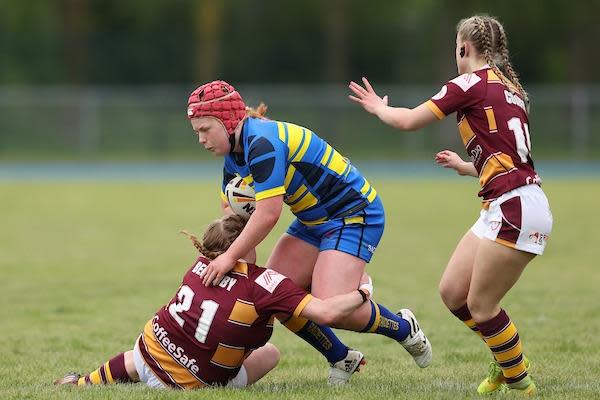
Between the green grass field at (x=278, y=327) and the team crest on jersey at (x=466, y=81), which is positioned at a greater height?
the team crest on jersey at (x=466, y=81)

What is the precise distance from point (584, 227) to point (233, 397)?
10.5 metres

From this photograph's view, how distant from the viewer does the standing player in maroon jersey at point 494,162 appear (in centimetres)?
534

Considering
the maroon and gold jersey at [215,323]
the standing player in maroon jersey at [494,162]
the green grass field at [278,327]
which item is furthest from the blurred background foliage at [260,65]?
the maroon and gold jersey at [215,323]

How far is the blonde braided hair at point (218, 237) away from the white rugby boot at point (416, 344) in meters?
1.14

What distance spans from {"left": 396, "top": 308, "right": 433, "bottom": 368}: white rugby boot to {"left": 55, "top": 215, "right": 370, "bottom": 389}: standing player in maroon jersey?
1.89ft

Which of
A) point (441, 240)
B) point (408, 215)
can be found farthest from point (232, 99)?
point (408, 215)

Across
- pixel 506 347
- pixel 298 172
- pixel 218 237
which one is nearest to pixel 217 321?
pixel 218 237

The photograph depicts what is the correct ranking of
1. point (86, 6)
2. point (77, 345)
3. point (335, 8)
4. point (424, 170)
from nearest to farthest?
point (77, 345) → point (424, 170) → point (335, 8) → point (86, 6)

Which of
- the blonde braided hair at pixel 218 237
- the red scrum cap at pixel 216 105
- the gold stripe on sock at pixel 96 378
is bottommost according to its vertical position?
the gold stripe on sock at pixel 96 378

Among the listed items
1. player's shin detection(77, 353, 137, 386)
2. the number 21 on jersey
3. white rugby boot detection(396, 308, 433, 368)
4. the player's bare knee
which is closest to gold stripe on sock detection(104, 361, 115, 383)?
player's shin detection(77, 353, 137, 386)

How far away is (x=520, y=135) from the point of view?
5383 millimetres

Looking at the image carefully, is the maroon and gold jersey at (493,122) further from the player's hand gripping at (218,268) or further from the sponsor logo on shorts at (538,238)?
the player's hand gripping at (218,268)

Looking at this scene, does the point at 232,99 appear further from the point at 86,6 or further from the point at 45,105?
the point at 86,6

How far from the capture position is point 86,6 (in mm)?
37969
